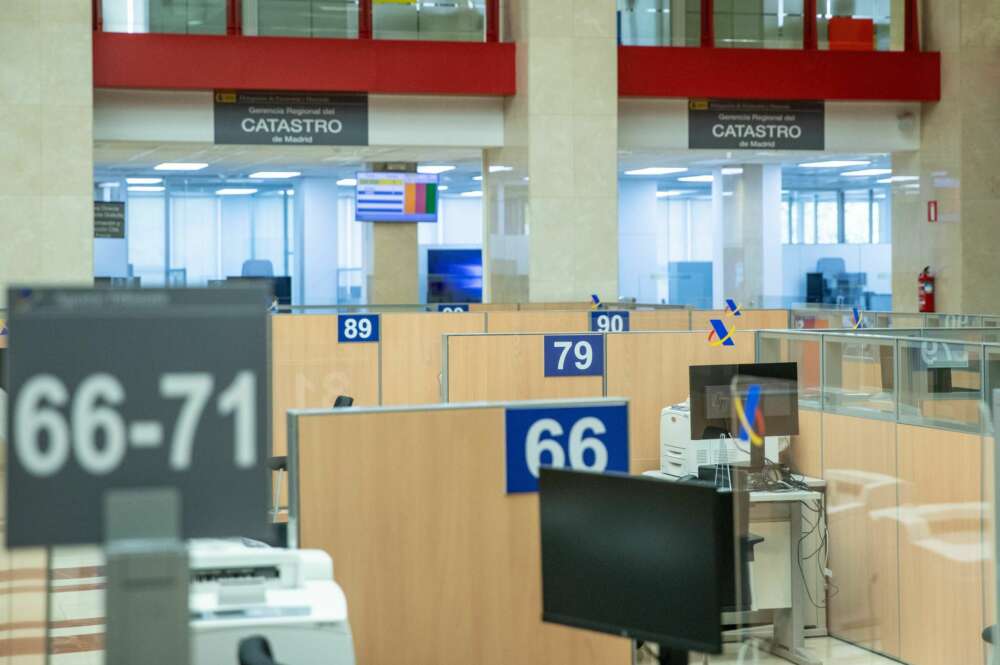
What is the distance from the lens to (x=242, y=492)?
61.2 inches

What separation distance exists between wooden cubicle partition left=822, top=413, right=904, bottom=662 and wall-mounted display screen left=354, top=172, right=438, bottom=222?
9.79 metres

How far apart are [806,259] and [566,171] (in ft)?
35.9

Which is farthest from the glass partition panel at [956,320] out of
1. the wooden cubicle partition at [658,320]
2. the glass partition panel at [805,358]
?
the glass partition panel at [805,358]

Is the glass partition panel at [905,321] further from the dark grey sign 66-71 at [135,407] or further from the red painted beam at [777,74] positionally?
the dark grey sign 66-71 at [135,407]

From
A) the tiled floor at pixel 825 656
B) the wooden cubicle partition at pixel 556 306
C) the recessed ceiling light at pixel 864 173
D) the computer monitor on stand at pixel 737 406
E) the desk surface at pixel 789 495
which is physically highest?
the recessed ceiling light at pixel 864 173

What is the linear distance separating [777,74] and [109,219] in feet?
22.8

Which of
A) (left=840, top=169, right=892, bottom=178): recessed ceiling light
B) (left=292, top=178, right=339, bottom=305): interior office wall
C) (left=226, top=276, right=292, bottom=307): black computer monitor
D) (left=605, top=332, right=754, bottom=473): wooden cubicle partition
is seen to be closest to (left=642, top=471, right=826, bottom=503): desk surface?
(left=605, top=332, right=754, bottom=473): wooden cubicle partition

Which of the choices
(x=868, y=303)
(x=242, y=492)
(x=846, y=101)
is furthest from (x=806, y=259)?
(x=242, y=492)

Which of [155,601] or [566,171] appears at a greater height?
[566,171]

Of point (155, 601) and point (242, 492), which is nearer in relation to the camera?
point (155, 601)

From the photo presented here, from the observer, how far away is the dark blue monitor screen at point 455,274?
2095 centimetres

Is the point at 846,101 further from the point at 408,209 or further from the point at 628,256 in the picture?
the point at 628,256

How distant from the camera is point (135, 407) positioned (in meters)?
1.58

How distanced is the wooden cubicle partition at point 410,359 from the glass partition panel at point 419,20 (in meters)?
4.58
